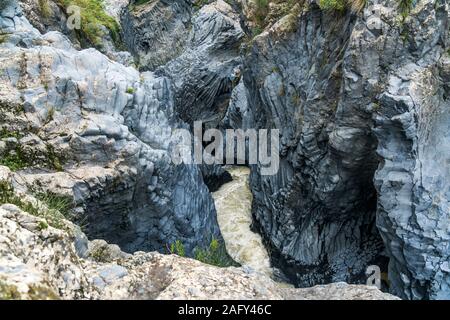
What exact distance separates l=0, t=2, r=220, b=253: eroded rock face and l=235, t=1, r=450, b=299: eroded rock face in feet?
13.5

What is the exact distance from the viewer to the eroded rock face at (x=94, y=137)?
10570 millimetres

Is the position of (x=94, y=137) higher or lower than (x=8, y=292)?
higher

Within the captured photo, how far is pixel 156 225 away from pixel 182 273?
6.69 metres

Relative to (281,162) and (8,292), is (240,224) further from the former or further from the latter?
(8,292)

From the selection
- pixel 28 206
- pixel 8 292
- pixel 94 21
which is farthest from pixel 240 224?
pixel 8 292

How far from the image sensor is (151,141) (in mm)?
13234

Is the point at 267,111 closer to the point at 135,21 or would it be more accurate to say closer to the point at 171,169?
the point at 171,169

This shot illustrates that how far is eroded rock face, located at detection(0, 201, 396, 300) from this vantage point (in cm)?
553

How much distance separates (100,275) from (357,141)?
824 cm

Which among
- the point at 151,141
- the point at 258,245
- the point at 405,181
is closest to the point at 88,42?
the point at 151,141

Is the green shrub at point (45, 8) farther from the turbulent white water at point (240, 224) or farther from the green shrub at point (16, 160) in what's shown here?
the turbulent white water at point (240, 224)

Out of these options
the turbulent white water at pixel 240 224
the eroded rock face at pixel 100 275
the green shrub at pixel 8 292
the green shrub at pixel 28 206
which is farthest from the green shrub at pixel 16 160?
the turbulent white water at pixel 240 224

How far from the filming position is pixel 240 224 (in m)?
18.0

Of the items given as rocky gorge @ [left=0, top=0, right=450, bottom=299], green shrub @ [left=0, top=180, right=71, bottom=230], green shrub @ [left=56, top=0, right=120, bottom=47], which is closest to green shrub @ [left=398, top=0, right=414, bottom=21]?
rocky gorge @ [left=0, top=0, right=450, bottom=299]
